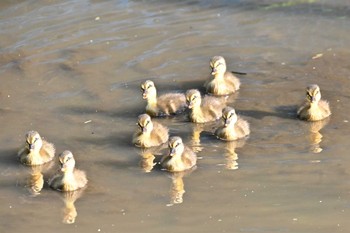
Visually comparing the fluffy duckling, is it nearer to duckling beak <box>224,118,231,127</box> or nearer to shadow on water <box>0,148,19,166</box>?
duckling beak <box>224,118,231,127</box>

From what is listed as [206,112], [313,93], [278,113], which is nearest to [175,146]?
[206,112]

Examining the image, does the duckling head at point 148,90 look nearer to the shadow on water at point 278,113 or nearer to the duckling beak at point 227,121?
the shadow on water at point 278,113

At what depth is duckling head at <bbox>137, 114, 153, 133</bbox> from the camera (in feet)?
25.5

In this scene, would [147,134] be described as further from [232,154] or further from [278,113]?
[278,113]

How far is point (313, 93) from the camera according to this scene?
8.17 m

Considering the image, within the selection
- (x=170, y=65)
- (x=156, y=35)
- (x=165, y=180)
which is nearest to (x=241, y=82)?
(x=170, y=65)

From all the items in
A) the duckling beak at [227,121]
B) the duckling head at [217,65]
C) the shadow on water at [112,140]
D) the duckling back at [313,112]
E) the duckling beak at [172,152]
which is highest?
the duckling head at [217,65]

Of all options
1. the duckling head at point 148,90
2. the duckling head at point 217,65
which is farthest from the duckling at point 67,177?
the duckling head at point 217,65

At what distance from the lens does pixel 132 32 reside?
33.9 ft

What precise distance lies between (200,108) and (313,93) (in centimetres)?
96

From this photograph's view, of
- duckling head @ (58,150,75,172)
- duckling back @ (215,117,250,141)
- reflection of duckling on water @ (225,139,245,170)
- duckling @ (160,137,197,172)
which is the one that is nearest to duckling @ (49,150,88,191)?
duckling head @ (58,150,75,172)

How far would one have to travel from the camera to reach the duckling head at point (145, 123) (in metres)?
7.79

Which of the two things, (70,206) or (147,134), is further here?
(147,134)

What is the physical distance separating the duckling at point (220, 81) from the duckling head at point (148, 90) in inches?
24.6
